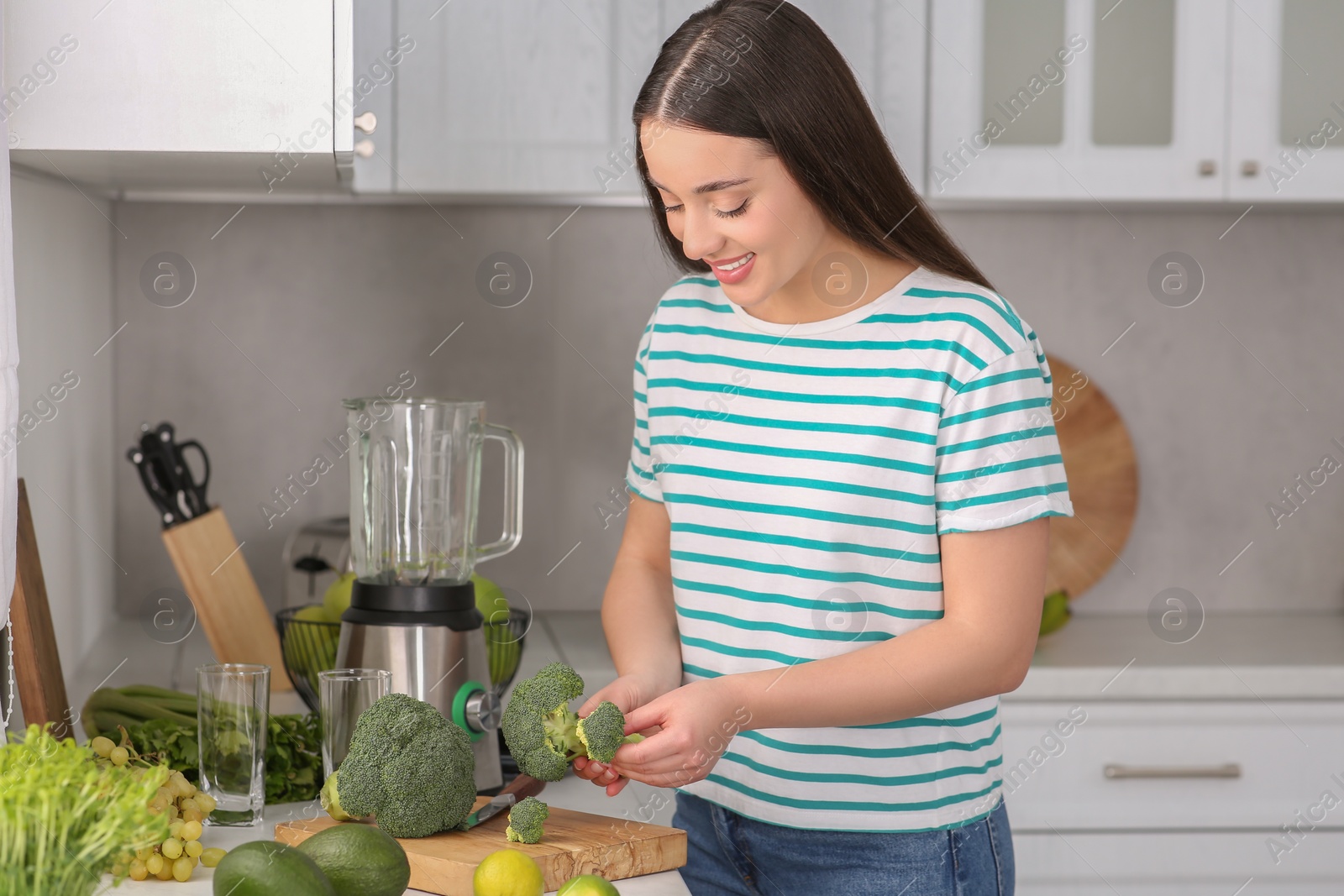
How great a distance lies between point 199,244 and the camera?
1969mm

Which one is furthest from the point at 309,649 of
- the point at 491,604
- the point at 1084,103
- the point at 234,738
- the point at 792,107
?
the point at 1084,103

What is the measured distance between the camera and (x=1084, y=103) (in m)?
1.80

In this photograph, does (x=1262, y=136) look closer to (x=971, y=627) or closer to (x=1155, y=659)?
(x=1155, y=659)

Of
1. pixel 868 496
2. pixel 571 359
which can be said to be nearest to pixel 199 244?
pixel 571 359

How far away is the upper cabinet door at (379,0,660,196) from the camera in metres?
1.71

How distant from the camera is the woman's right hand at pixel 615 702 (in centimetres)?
92

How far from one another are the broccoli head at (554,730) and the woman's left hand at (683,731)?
2 cm

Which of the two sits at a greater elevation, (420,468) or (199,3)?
(199,3)

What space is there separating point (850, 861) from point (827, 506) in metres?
0.30

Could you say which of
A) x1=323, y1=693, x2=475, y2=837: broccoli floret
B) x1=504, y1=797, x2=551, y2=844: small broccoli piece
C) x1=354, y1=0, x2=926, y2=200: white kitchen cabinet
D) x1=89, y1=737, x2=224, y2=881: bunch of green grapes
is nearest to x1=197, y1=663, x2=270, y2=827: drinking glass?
x1=89, y1=737, x2=224, y2=881: bunch of green grapes

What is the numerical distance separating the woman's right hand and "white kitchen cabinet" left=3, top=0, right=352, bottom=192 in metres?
0.55

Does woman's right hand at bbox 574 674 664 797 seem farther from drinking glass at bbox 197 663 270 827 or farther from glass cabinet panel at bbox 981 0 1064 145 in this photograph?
glass cabinet panel at bbox 981 0 1064 145

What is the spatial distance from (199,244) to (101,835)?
1.55 metres

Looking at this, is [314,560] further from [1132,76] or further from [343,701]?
[1132,76]
